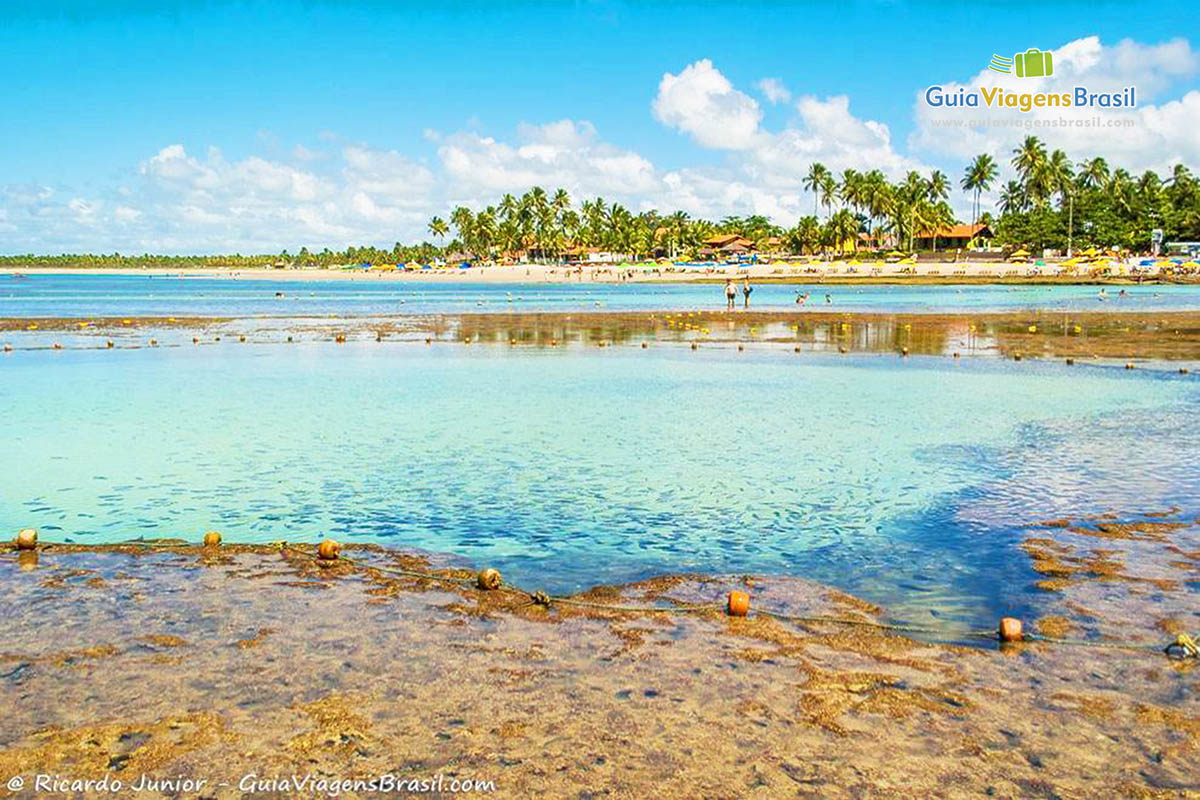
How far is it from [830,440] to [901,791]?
14333 mm

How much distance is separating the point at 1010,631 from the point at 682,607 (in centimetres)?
301

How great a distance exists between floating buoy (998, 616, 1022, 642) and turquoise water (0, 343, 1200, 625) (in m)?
0.80

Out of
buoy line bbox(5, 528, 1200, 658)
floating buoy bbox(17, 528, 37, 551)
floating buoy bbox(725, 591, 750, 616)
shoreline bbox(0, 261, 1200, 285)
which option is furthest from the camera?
shoreline bbox(0, 261, 1200, 285)

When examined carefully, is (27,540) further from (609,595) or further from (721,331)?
(721,331)

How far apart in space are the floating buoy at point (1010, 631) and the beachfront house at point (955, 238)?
6683 inches

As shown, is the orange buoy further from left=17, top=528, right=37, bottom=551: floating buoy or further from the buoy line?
left=17, top=528, right=37, bottom=551: floating buoy

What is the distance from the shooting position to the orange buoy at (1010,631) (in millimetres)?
8602

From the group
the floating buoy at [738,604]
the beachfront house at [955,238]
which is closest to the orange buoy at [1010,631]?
the floating buoy at [738,604]

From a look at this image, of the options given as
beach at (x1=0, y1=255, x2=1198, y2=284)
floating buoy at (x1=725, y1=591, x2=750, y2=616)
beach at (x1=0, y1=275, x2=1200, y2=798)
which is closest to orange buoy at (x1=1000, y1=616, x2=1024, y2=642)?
beach at (x1=0, y1=275, x2=1200, y2=798)

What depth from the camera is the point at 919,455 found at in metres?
18.3

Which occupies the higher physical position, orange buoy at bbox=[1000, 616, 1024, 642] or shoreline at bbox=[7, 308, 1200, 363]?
shoreline at bbox=[7, 308, 1200, 363]

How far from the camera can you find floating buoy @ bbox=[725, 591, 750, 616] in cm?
938

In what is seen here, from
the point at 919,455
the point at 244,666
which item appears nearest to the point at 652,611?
the point at 244,666

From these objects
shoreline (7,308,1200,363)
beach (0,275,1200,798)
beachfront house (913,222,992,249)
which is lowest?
beach (0,275,1200,798)
